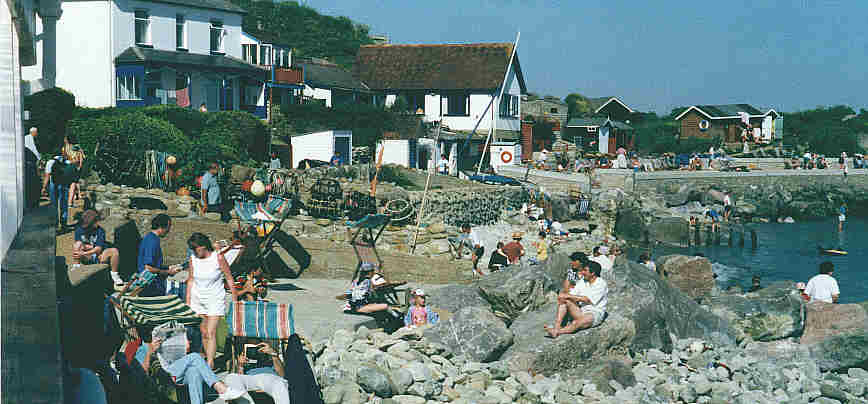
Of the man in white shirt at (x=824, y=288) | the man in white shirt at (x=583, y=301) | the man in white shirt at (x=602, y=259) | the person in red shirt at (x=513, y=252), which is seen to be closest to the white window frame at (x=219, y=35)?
the person in red shirt at (x=513, y=252)

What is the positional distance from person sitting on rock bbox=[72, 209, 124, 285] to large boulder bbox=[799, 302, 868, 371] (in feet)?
40.8

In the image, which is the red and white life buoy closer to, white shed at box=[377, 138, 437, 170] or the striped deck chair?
white shed at box=[377, 138, 437, 170]

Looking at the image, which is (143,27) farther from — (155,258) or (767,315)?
(767,315)

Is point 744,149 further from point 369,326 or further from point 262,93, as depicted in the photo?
point 369,326

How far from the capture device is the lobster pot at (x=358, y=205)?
22.4 m

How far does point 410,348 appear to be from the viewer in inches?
460

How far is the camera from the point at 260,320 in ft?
30.9

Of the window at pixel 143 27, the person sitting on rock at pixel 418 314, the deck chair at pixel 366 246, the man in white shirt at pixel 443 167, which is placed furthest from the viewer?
the man in white shirt at pixel 443 167

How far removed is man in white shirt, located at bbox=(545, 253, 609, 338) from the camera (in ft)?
40.4

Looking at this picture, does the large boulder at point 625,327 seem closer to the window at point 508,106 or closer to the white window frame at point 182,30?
the white window frame at point 182,30

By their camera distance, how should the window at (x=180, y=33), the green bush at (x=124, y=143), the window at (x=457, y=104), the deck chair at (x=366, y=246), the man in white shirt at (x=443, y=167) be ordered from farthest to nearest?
the window at (x=457, y=104) → the man in white shirt at (x=443, y=167) → the window at (x=180, y=33) → the green bush at (x=124, y=143) → the deck chair at (x=366, y=246)

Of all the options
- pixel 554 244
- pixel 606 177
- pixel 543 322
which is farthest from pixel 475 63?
pixel 543 322

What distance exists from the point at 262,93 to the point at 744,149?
44.2 meters

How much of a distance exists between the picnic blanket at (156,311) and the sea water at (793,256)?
25.2 metres
